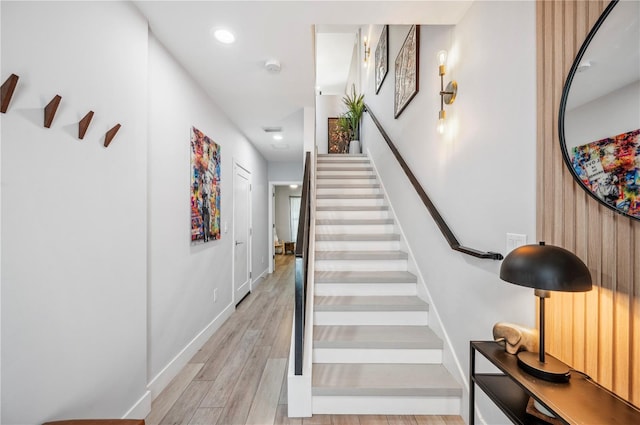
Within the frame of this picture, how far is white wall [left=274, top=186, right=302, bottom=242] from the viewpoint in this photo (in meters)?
10.5

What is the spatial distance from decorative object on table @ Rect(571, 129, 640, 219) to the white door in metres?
3.61

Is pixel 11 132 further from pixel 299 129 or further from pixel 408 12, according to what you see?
pixel 299 129

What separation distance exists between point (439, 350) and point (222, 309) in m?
2.46

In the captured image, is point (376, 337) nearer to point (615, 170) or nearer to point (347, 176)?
point (615, 170)

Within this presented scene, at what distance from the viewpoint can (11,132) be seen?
102 cm

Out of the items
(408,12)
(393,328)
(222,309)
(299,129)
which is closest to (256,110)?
(299,129)

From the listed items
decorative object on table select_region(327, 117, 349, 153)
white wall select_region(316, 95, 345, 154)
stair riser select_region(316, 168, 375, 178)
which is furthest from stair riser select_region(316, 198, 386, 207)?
white wall select_region(316, 95, 345, 154)

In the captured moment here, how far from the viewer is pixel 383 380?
1.87m

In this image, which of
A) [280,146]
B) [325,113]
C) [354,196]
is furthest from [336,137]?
[354,196]

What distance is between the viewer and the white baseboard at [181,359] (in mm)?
2008

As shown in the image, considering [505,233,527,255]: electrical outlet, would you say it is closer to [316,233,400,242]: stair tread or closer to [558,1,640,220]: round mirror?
[558,1,640,220]: round mirror

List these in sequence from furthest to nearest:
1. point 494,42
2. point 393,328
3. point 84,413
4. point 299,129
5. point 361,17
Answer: point 299,129 < point 393,328 < point 361,17 < point 494,42 < point 84,413

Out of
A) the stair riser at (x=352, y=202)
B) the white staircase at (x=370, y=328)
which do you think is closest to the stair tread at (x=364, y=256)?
the white staircase at (x=370, y=328)

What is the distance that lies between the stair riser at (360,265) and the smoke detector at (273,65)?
5.97 ft
